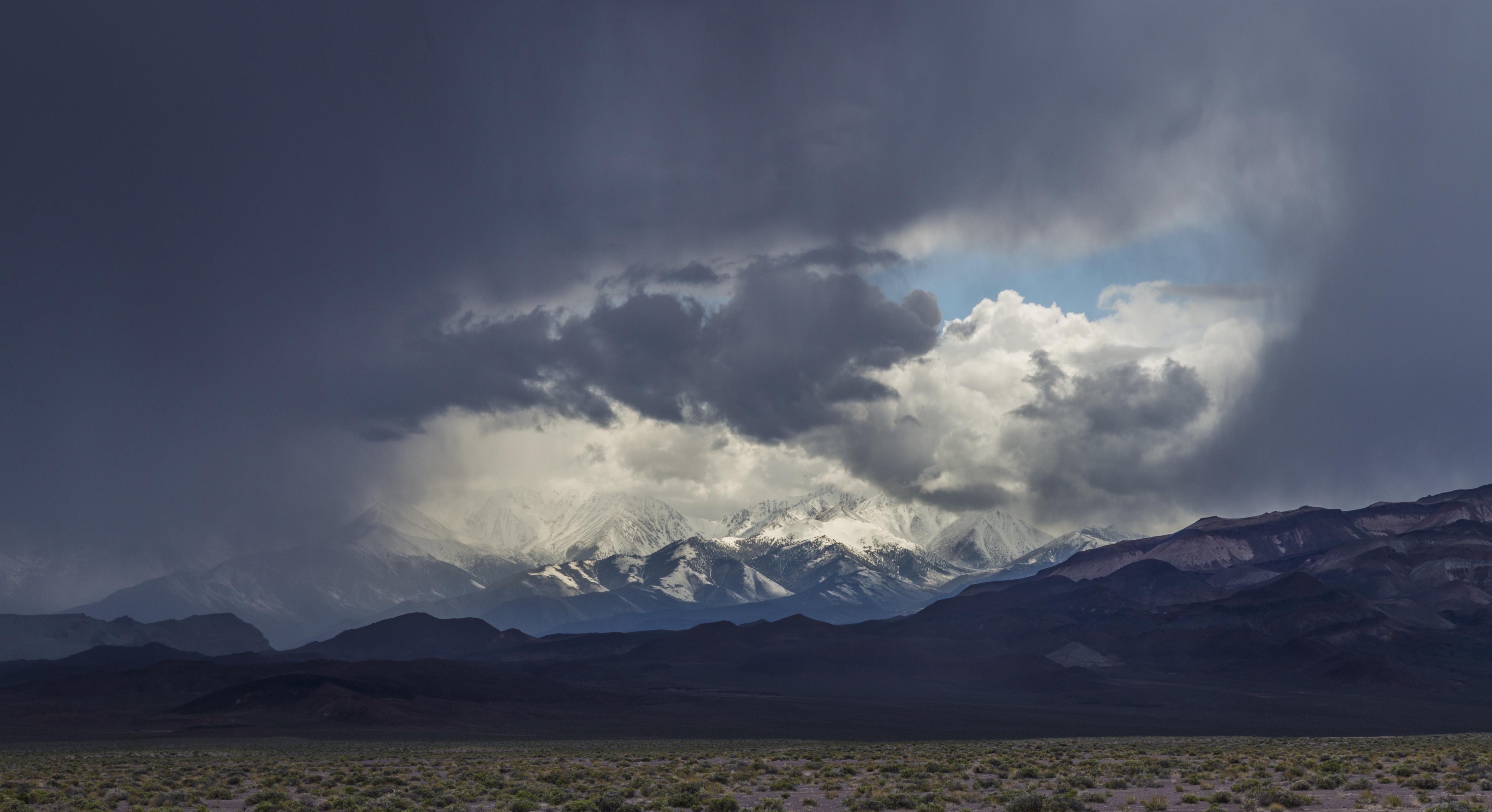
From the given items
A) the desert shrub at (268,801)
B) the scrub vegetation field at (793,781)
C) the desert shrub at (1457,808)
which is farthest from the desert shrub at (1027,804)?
the desert shrub at (268,801)

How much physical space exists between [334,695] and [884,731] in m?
78.9

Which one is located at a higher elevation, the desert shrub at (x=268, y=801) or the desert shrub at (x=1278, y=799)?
the desert shrub at (x=268, y=801)

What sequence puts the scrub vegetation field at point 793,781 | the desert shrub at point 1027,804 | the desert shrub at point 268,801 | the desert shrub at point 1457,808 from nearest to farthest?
the desert shrub at point 1457,808
the desert shrub at point 1027,804
the scrub vegetation field at point 793,781
the desert shrub at point 268,801

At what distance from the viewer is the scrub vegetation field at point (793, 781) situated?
36062 millimetres

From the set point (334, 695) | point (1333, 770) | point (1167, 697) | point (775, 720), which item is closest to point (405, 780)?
point (1333, 770)

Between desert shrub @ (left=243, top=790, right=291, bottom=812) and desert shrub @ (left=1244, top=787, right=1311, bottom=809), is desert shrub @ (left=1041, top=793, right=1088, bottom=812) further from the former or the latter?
desert shrub @ (left=243, top=790, right=291, bottom=812)

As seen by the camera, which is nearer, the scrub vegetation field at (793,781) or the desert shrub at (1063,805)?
the desert shrub at (1063,805)

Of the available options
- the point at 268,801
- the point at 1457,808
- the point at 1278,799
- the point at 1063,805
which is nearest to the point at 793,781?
the point at 1063,805

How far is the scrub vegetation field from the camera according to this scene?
118ft

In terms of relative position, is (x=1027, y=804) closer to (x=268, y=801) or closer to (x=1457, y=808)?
(x=1457, y=808)

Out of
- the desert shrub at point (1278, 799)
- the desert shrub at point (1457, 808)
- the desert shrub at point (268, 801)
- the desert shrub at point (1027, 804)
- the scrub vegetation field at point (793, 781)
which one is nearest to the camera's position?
the desert shrub at point (1457, 808)

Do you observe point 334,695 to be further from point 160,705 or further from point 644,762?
point 644,762

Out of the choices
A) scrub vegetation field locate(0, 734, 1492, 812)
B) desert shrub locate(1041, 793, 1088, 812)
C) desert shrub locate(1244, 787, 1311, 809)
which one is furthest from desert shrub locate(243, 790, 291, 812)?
desert shrub locate(1244, 787, 1311, 809)

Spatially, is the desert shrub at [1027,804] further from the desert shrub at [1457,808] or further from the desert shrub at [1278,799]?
the desert shrub at [1457,808]
